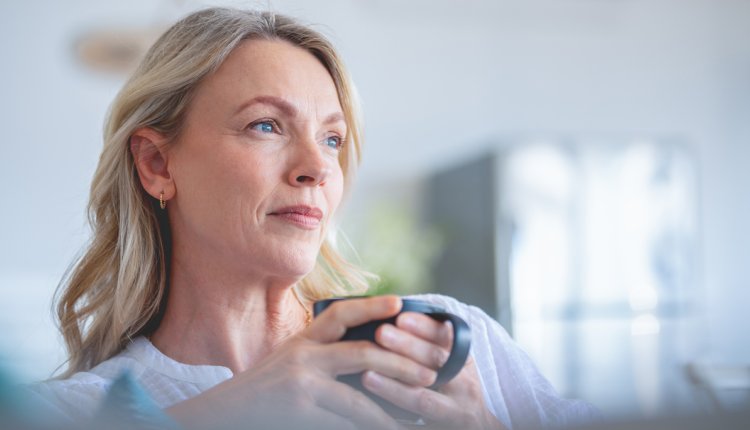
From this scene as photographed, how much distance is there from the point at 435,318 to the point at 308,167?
1.24 ft

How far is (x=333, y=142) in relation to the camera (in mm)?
1191

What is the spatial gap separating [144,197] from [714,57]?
Result: 550 centimetres

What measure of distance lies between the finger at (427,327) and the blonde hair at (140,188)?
0.57 m

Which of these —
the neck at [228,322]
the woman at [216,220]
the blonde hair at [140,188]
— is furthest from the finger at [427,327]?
the blonde hair at [140,188]

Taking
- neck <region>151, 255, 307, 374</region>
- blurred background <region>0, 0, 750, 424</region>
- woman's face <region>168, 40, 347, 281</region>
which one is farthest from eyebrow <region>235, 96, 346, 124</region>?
blurred background <region>0, 0, 750, 424</region>

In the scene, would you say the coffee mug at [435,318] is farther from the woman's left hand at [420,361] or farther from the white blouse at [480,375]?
the white blouse at [480,375]

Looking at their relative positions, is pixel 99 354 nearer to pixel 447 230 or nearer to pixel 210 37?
pixel 210 37

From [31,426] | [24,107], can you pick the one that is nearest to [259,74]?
[31,426]

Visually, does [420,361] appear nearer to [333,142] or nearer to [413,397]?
[413,397]

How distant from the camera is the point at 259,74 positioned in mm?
1100

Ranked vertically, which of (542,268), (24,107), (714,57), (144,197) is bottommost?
(542,268)

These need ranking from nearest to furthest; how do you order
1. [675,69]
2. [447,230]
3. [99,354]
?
[99,354]
[447,230]
[675,69]

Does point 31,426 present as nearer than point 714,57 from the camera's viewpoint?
Yes

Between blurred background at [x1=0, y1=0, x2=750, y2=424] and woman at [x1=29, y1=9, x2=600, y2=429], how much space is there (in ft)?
9.04
